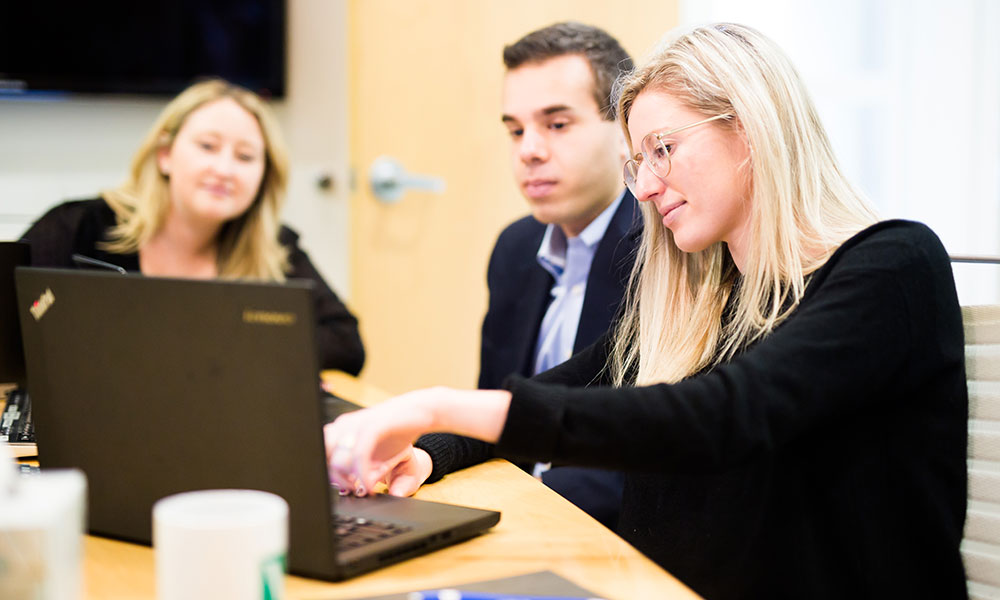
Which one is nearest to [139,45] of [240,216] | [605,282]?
[240,216]

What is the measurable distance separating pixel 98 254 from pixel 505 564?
1676mm

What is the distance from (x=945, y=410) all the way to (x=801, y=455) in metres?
0.15

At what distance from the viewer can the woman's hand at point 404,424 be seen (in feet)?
2.65

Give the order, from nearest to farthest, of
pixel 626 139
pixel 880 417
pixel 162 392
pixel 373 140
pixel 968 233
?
pixel 162 392 → pixel 880 417 → pixel 626 139 → pixel 373 140 → pixel 968 233

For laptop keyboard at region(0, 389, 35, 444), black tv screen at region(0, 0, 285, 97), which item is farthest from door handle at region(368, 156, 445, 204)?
laptop keyboard at region(0, 389, 35, 444)

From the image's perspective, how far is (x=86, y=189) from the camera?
2.65 meters

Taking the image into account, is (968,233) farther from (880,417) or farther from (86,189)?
(86,189)

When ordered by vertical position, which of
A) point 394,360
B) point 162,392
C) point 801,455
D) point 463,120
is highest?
point 463,120

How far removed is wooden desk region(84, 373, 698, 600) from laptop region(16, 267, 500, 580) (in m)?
0.02

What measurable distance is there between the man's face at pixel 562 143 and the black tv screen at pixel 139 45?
117cm

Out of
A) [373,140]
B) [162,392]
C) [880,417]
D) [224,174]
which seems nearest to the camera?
[162,392]

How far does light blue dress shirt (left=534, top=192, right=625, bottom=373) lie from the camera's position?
6.01 ft

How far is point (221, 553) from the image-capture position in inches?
23.4

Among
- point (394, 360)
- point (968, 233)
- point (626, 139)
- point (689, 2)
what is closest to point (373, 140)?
point (394, 360)
